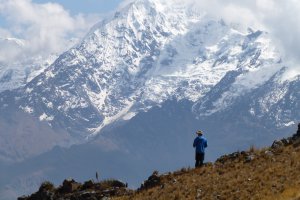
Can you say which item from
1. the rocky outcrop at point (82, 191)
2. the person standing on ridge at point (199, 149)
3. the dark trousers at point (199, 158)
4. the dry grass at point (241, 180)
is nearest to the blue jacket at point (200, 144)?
the person standing on ridge at point (199, 149)

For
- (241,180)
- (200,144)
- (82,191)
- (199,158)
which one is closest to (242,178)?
(241,180)

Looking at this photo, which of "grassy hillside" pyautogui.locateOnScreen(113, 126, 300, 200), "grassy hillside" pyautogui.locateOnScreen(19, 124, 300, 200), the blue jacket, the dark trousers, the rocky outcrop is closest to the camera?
"grassy hillside" pyautogui.locateOnScreen(113, 126, 300, 200)

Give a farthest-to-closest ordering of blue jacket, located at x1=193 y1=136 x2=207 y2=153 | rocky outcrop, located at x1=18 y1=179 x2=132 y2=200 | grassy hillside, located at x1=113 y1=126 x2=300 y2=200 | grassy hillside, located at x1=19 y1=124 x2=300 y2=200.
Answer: blue jacket, located at x1=193 y1=136 x2=207 y2=153 → rocky outcrop, located at x1=18 y1=179 x2=132 y2=200 → grassy hillside, located at x1=19 y1=124 x2=300 y2=200 → grassy hillside, located at x1=113 y1=126 x2=300 y2=200

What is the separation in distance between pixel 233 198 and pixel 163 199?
4.73 metres

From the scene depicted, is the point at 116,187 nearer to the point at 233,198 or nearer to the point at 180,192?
the point at 180,192

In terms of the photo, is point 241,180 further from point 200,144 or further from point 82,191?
point 82,191

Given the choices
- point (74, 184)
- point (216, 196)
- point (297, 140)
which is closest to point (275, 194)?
point (216, 196)

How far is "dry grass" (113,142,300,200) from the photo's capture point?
32094mm

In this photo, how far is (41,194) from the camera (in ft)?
150

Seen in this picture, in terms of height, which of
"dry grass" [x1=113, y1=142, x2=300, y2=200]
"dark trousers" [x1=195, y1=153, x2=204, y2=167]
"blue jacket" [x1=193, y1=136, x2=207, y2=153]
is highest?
"blue jacket" [x1=193, y1=136, x2=207, y2=153]

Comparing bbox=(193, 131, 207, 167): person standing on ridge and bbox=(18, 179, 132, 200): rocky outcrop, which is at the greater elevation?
bbox=(193, 131, 207, 167): person standing on ridge

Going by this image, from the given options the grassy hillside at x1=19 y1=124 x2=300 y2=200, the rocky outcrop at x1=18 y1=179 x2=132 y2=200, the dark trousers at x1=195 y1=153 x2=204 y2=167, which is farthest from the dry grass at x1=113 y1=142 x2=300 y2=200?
the rocky outcrop at x1=18 y1=179 x2=132 y2=200

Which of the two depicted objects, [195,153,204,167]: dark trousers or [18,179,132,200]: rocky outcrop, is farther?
[195,153,204,167]: dark trousers

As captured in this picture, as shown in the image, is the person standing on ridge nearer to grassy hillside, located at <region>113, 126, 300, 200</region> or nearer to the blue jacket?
the blue jacket
